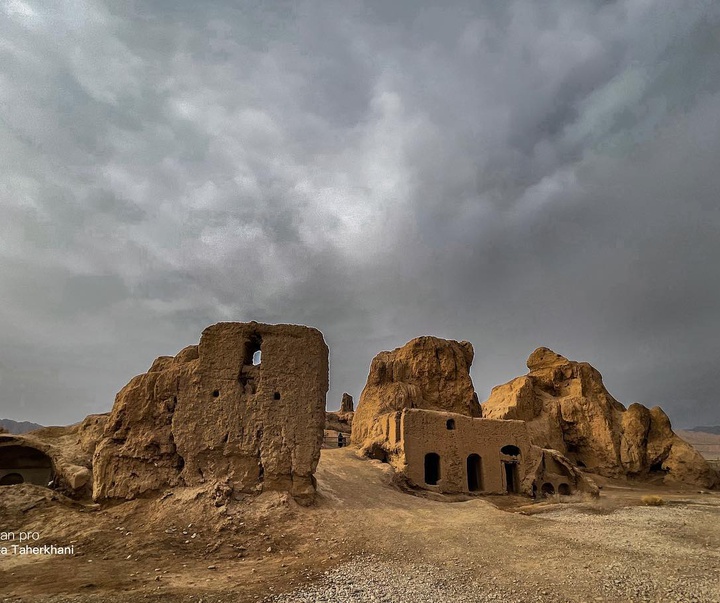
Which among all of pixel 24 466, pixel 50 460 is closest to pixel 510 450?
pixel 50 460

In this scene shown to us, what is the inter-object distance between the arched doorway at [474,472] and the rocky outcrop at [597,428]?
→ 43.0ft

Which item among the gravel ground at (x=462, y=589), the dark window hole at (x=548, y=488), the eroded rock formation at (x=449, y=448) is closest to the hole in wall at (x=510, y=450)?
the eroded rock formation at (x=449, y=448)

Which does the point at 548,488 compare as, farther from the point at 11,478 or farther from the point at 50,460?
the point at 11,478

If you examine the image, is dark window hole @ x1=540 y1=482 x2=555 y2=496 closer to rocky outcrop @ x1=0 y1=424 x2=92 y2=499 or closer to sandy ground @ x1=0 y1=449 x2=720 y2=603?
sandy ground @ x1=0 y1=449 x2=720 y2=603

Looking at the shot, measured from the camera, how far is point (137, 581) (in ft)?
25.2

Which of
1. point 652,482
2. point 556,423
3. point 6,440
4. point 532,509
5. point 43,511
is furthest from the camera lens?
point 556,423

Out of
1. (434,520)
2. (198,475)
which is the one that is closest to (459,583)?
Result: (434,520)

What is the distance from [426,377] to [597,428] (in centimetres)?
1636

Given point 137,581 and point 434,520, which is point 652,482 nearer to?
point 434,520

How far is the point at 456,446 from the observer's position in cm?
2197

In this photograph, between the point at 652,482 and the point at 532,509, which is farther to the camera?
the point at 652,482

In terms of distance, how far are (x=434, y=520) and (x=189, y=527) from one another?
6916 mm

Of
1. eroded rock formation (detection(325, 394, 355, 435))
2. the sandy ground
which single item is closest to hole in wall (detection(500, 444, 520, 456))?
the sandy ground

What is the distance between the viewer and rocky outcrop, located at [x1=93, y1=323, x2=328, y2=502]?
1185cm
